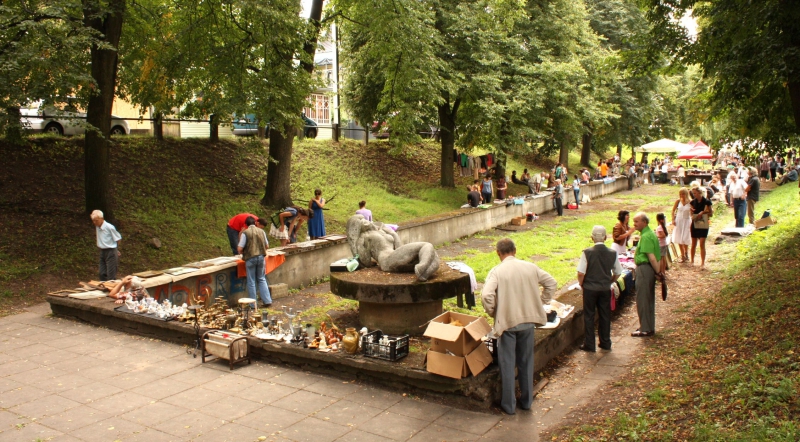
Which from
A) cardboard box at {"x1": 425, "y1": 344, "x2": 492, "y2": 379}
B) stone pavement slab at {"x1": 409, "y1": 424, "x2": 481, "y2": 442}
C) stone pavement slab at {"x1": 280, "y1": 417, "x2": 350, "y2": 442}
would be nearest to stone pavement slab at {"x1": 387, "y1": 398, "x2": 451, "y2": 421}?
stone pavement slab at {"x1": 409, "y1": 424, "x2": 481, "y2": 442}

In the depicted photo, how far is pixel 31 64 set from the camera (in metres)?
11.6

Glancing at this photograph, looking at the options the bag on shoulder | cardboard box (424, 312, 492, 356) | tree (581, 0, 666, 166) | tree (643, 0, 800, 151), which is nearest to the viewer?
cardboard box (424, 312, 492, 356)

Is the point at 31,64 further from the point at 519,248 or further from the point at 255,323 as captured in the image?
the point at 519,248

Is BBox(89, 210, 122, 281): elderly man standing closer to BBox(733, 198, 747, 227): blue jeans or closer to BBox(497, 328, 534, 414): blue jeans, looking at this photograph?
BBox(497, 328, 534, 414): blue jeans

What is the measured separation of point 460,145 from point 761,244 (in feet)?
47.6

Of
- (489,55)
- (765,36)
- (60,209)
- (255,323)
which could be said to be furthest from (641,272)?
(489,55)

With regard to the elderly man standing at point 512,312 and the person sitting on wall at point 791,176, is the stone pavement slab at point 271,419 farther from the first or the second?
the person sitting on wall at point 791,176

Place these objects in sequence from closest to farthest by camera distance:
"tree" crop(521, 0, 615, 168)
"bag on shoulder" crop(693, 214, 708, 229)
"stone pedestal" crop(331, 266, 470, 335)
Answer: "stone pedestal" crop(331, 266, 470, 335), "bag on shoulder" crop(693, 214, 708, 229), "tree" crop(521, 0, 615, 168)

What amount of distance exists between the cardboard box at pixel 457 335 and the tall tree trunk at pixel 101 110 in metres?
10.7

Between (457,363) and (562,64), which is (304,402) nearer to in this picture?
(457,363)

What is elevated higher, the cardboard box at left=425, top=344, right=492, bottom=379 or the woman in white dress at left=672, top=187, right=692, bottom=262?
the woman in white dress at left=672, top=187, right=692, bottom=262

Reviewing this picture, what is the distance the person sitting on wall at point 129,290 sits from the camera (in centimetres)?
991

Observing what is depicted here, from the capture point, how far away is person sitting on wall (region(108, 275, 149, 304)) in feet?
32.5

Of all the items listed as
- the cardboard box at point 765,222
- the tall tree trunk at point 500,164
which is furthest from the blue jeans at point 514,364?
the tall tree trunk at point 500,164
